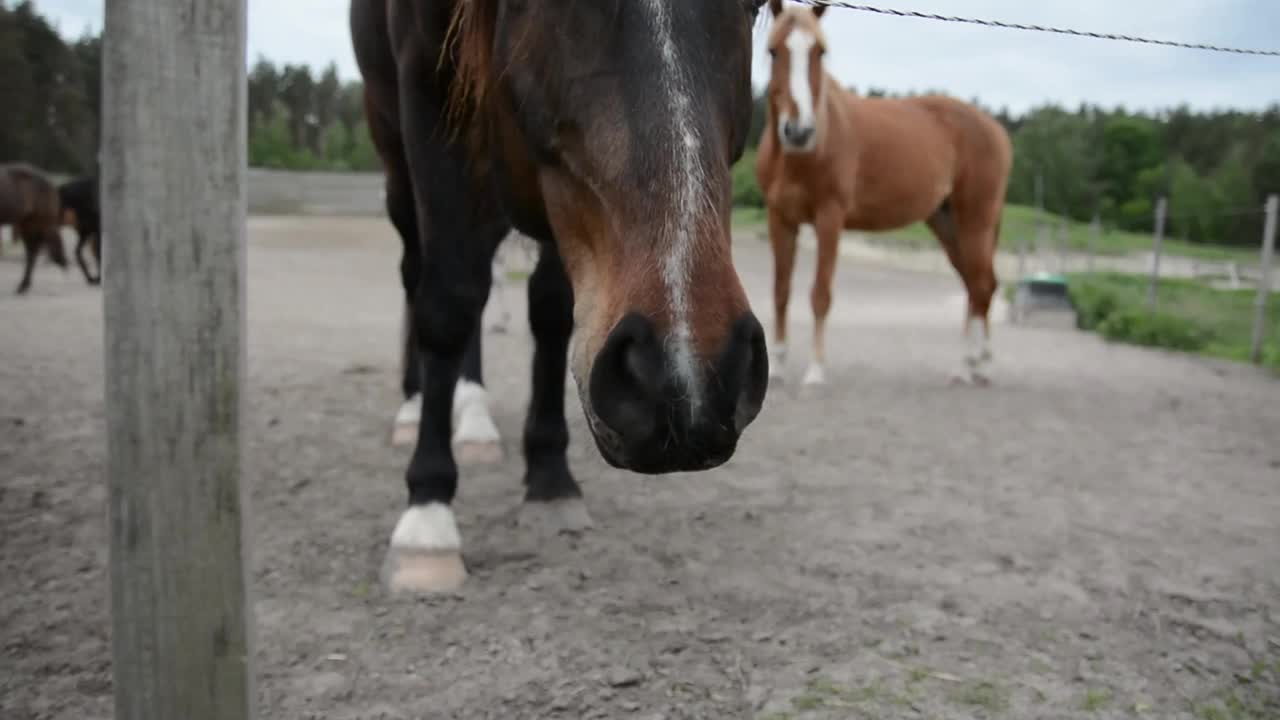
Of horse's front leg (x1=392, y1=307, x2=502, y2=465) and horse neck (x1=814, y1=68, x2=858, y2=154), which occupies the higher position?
horse neck (x1=814, y1=68, x2=858, y2=154)

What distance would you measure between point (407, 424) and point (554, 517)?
4.86 feet

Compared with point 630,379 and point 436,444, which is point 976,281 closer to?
point 436,444

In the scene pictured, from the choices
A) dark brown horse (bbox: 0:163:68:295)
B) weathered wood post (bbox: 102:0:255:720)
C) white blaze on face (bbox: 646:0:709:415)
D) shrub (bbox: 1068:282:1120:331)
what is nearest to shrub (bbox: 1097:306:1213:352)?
shrub (bbox: 1068:282:1120:331)

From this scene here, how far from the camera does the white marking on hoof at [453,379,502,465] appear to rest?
153 inches

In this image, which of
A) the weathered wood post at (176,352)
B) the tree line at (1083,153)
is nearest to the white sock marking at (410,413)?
the weathered wood post at (176,352)

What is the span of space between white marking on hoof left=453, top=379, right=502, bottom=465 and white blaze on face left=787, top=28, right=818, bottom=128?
2.72 m

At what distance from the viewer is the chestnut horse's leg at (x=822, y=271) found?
6102mm

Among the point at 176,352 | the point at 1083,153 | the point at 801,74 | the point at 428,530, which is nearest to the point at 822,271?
the point at 801,74

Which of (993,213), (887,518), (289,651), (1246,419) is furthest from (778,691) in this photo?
(993,213)

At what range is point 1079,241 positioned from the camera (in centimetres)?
3706

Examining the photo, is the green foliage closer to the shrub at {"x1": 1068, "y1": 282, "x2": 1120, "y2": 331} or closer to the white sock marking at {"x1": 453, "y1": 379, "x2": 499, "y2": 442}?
the shrub at {"x1": 1068, "y1": 282, "x2": 1120, "y2": 331}

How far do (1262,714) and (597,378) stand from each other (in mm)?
1609

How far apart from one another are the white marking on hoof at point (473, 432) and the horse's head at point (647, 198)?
2.27 m

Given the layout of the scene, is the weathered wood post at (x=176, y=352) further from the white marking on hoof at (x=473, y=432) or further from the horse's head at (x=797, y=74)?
the horse's head at (x=797, y=74)
